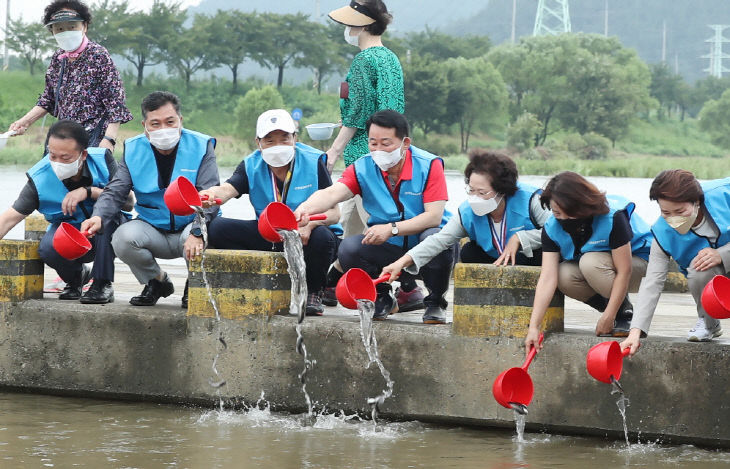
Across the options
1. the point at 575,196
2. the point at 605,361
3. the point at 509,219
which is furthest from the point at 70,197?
the point at 605,361

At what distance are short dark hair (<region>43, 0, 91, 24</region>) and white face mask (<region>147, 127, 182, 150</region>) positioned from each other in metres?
1.31

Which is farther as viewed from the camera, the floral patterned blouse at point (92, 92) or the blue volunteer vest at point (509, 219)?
the floral patterned blouse at point (92, 92)

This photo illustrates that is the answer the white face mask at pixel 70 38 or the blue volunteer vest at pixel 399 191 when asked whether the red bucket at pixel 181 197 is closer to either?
the blue volunteer vest at pixel 399 191

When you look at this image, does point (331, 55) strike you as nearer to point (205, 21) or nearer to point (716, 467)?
point (205, 21)

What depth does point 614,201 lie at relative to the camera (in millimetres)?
5188

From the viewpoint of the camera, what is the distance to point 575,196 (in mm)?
4906

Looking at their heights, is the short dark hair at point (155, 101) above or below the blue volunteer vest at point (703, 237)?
above

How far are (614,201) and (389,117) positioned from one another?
48.6 inches

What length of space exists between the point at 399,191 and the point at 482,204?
0.57m

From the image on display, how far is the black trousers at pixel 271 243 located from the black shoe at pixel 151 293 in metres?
0.41

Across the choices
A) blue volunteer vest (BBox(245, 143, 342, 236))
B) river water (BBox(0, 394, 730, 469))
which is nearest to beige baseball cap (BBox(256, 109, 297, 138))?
blue volunteer vest (BBox(245, 143, 342, 236))

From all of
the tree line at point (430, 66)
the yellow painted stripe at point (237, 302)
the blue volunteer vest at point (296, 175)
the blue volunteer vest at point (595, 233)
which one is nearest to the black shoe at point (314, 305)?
the yellow painted stripe at point (237, 302)

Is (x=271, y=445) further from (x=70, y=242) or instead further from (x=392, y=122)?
(x=392, y=122)

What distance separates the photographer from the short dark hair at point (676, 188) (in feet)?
15.7
